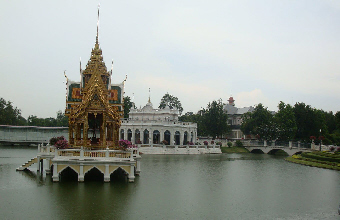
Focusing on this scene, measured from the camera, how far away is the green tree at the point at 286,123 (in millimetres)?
69688

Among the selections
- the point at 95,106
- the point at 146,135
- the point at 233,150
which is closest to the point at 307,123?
the point at 233,150

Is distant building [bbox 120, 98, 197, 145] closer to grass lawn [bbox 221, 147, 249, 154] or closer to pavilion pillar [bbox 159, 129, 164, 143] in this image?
pavilion pillar [bbox 159, 129, 164, 143]

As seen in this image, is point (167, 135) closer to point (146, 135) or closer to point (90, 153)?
point (146, 135)

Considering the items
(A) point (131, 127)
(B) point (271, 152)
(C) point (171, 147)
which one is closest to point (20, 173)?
(C) point (171, 147)

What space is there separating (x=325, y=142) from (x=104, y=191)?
5729cm

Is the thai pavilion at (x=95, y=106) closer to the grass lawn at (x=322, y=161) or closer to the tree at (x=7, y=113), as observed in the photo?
the grass lawn at (x=322, y=161)

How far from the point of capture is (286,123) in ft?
228

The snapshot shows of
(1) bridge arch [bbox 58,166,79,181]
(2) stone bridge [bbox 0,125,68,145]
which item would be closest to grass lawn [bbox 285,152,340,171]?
(1) bridge arch [bbox 58,166,79,181]

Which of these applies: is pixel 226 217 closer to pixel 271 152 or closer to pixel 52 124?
pixel 271 152

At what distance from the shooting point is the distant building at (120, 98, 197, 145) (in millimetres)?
71750

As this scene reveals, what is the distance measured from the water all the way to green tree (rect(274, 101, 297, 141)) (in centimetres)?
4012

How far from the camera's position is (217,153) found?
68.7 meters

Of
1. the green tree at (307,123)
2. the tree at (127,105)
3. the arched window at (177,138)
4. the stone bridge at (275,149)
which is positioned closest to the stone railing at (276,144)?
the stone bridge at (275,149)

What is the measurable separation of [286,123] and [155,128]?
24.8 meters
